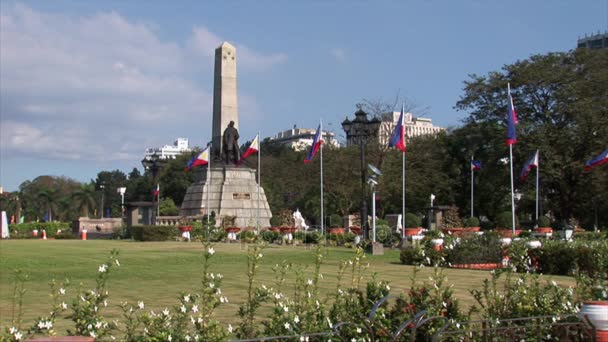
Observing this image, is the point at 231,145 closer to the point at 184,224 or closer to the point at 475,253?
the point at 184,224

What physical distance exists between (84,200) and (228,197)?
55.2 meters

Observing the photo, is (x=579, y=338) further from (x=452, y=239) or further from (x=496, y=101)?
(x=496, y=101)

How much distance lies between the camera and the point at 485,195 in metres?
57.5

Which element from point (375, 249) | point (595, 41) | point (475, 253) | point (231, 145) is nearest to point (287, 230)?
point (231, 145)

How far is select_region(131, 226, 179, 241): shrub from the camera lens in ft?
117

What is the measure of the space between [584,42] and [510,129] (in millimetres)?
134807

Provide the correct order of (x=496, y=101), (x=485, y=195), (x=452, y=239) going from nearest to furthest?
1. (x=452, y=239)
2. (x=496, y=101)
3. (x=485, y=195)

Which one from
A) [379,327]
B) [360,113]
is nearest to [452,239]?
[360,113]

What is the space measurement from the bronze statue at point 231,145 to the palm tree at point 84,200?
5401 centimetres

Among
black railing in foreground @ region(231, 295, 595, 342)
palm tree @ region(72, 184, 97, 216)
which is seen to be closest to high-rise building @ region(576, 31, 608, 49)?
palm tree @ region(72, 184, 97, 216)

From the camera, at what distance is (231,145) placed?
4312 centimetres

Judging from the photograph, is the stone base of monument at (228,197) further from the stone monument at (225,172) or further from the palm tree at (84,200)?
the palm tree at (84,200)

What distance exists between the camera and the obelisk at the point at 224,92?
1695 inches

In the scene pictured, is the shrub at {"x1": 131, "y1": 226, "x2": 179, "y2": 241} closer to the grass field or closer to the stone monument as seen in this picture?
the stone monument
